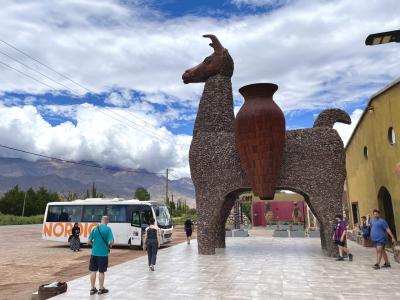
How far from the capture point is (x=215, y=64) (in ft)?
42.5

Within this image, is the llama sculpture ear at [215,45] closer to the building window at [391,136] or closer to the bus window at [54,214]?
the building window at [391,136]

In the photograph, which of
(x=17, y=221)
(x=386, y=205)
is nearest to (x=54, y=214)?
(x=386, y=205)

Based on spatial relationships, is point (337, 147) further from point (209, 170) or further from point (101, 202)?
point (101, 202)

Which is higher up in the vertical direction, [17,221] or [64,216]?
[64,216]

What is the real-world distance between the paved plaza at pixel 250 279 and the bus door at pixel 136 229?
485 cm

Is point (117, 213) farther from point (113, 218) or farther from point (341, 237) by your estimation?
point (341, 237)

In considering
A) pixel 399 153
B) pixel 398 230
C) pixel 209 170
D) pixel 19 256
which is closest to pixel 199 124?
pixel 209 170

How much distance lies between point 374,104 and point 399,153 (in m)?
2.71

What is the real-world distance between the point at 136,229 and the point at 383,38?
13.9 metres

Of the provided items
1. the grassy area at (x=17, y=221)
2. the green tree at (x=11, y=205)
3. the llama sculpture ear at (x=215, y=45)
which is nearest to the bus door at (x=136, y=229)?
the llama sculpture ear at (x=215, y=45)

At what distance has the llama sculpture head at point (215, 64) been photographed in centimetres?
1292

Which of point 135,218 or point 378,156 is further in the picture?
point 135,218

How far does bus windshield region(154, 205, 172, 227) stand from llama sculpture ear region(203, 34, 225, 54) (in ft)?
27.2

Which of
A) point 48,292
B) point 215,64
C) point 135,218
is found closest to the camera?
point 48,292
